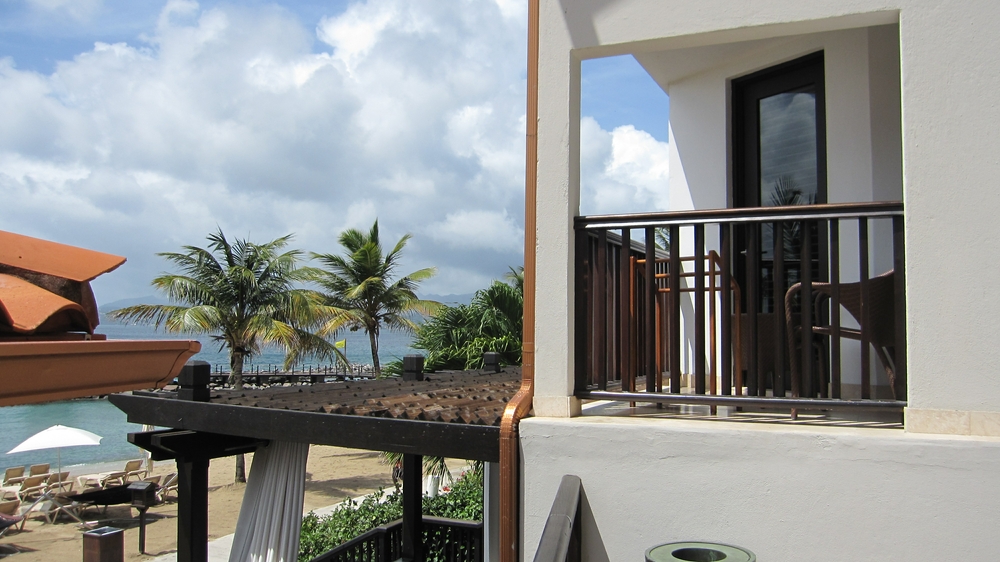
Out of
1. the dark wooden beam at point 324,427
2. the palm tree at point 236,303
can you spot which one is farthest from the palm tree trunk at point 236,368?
the dark wooden beam at point 324,427

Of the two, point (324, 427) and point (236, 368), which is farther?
point (236, 368)

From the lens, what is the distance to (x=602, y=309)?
164 inches

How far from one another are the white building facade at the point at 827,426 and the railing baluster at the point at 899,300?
0.05m

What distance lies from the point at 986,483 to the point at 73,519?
71.1 feet

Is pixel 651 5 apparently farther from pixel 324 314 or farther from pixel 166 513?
pixel 324 314

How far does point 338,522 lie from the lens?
1223cm

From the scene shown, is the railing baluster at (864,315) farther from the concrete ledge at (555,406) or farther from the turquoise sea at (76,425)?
the turquoise sea at (76,425)

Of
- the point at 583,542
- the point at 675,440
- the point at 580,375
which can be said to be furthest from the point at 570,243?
the point at 583,542

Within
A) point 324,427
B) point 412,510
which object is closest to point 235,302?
point 412,510

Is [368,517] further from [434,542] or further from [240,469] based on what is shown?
[240,469]

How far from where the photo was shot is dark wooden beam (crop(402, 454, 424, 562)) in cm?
824

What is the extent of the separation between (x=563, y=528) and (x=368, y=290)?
27.2m

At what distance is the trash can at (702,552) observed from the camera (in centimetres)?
319

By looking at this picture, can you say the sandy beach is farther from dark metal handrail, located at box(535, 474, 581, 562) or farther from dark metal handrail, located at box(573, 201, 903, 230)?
dark metal handrail, located at box(573, 201, 903, 230)
